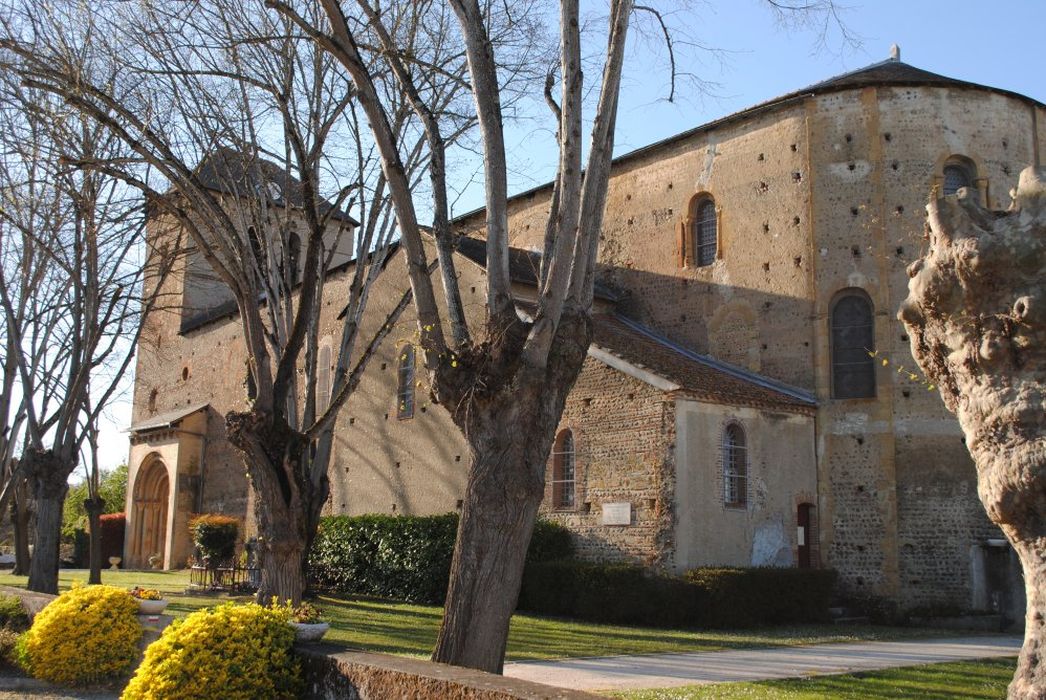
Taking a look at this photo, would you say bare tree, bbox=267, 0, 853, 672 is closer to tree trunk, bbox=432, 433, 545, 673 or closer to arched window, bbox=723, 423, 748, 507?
tree trunk, bbox=432, 433, 545, 673

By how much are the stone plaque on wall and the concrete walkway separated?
4731 millimetres

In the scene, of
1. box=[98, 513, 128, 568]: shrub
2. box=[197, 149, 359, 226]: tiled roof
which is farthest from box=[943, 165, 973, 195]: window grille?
box=[98, 513, 128, 568]: shrub

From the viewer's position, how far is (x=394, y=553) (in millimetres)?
20828

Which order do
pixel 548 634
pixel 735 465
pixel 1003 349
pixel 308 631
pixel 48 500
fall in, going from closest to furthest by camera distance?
pixel 1003 349, pixel 308 631, pixel 548 634, pixel 48 500, pixel 735 465

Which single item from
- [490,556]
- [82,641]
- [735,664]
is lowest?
[735,664]

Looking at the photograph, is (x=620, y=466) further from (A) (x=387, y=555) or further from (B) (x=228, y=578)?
(B) (x=228, y=578)

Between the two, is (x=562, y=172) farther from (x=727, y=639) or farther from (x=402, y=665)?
(x=727, y=639)

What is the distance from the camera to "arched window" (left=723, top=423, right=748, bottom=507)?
18.8 m

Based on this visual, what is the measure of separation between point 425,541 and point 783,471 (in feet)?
24.4

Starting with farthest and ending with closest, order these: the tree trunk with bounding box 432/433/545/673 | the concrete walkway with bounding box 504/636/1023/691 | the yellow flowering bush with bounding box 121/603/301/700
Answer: the concrete walkway with bounding box 504/636/1023/691, the tree trunk with bounding box 432/433/545/673, the yellow flowering bush with bounding box 121/603/301/700

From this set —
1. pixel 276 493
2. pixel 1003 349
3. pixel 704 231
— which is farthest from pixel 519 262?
pixel 1003 349

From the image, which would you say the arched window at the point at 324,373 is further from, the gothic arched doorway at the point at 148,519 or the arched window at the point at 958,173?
the arched window at the point at 958,173

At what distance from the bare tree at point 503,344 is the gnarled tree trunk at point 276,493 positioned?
159 inches

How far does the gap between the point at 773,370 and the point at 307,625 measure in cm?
1505
